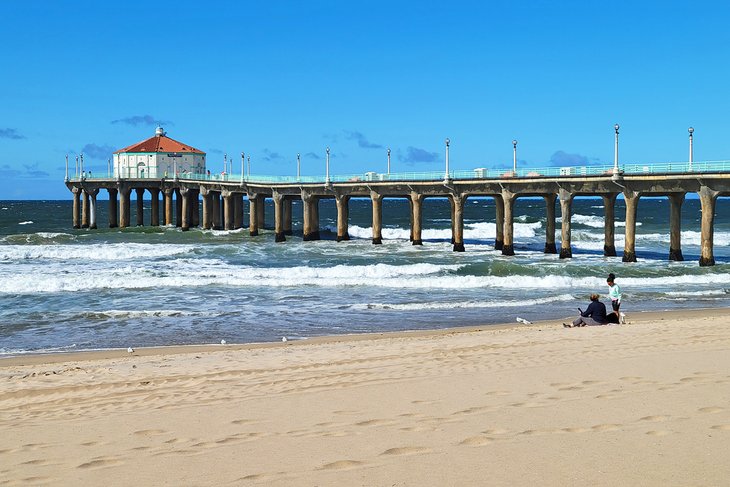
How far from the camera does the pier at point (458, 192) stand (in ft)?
106

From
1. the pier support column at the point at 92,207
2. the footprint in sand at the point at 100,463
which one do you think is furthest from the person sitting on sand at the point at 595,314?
the pier support column at the point at 92,207

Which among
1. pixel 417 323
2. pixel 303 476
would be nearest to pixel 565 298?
pixel 417 323

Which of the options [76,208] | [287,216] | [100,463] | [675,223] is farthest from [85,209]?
[100,463]

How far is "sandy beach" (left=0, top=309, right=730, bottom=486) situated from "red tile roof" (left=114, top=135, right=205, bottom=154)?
5813 cm

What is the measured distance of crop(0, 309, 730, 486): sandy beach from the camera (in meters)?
5.99

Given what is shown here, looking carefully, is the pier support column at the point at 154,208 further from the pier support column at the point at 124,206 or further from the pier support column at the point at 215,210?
the pier support column at the point at 215,210

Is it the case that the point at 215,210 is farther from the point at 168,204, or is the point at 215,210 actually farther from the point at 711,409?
the point at 711,409

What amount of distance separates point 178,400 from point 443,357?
412 centimetres

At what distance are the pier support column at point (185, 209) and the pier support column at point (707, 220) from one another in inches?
1545

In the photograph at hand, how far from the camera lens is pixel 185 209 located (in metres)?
62.1

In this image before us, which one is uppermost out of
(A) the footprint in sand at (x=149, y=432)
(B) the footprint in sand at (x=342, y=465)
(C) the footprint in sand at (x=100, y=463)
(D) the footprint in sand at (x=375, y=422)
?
(B) the footprint in sand at (x=342, y=465)

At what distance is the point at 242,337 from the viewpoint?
54.4 feet

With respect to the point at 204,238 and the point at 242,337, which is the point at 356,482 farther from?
the point at 204,238

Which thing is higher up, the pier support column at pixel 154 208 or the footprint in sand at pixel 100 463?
the pier support column at pixel 154 208
